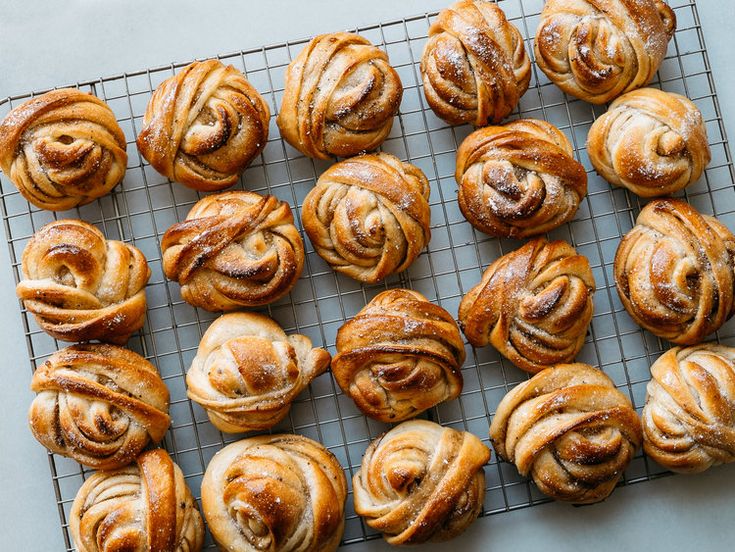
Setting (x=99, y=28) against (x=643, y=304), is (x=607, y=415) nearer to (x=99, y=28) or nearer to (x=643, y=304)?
(x=643, y=304)

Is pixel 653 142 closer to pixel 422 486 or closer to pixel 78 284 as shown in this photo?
pixel 422 486

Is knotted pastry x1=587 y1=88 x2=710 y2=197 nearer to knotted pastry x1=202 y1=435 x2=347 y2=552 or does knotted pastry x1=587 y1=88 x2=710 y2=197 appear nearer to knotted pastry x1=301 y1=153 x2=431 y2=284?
knotted pastry x1=301 y1=153 x2=431 y2=284

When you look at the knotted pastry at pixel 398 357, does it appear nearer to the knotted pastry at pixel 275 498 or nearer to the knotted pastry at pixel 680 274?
the knotted pastry at pixel 275 498

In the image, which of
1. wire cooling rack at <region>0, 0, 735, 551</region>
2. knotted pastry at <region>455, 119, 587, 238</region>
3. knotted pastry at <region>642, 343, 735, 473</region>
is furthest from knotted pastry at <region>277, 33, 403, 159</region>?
knotted pastry at <region>642, 343, 735, 473</region>

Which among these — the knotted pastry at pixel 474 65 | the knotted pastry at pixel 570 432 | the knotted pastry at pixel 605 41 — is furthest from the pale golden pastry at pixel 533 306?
the knotted pastry at pixel 605 41

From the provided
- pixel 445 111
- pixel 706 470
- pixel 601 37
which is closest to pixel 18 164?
Answer: pixel 445 111
